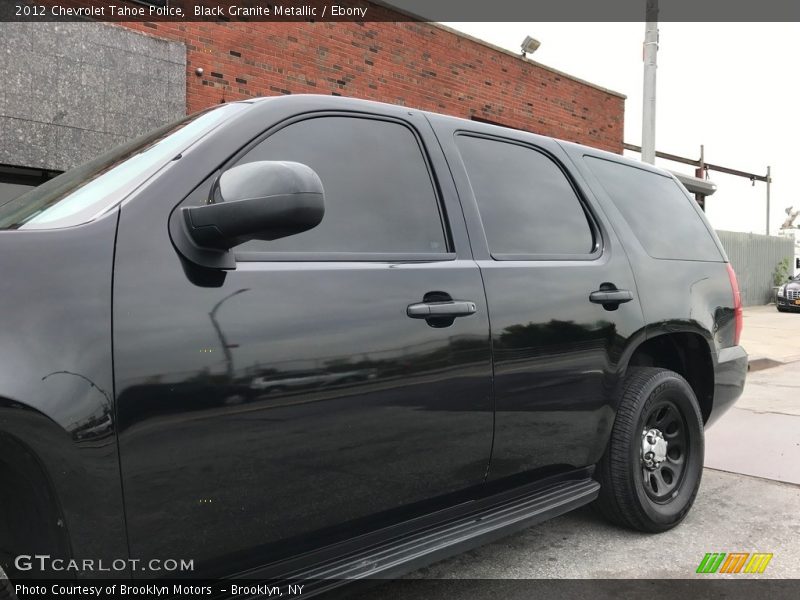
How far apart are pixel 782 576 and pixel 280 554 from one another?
2261 millimetres

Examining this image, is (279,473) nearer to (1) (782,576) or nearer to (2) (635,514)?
(2) (635,514)

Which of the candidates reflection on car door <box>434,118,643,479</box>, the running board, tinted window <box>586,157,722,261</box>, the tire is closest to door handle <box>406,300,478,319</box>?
reflection on car door <box>434,118,643,479</box>

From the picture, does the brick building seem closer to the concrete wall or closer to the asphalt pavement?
the concrete wall

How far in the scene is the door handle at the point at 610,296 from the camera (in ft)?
9.98

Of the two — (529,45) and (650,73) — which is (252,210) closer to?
(650,73)

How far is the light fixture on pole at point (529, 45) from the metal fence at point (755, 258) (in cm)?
1097

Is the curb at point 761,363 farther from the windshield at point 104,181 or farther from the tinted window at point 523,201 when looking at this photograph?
the windshield at point 104,181

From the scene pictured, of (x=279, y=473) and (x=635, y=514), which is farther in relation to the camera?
(x=635, y=514)

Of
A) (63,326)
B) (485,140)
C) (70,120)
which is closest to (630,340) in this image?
(485,140)

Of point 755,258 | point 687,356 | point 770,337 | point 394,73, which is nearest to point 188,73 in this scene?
point 394,73

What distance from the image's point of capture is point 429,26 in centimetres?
1224

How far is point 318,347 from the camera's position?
203 cm

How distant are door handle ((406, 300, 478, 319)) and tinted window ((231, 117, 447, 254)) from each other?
21 cm

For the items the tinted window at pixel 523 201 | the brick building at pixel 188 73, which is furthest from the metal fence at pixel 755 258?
the tinted window at pixel 523 201
